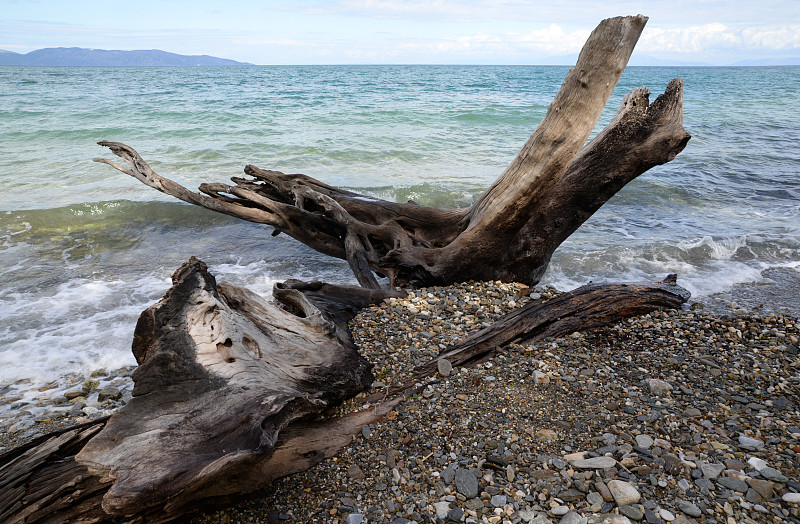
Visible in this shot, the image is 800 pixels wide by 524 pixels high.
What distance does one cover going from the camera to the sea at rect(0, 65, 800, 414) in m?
6.02

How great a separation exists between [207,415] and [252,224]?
7.08 metres

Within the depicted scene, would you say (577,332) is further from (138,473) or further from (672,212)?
(672,212)

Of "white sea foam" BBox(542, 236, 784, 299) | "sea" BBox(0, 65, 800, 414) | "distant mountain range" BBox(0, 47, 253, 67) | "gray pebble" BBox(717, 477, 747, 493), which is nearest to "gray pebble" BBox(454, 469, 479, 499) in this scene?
"gray pebble" BBox(717, 477, 747, 493)

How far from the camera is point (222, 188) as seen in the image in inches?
252

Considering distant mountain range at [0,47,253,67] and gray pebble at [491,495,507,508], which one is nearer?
gray pebble at [491,495,507,508]

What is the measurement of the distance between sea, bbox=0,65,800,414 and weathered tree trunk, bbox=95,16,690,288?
3.56 feet

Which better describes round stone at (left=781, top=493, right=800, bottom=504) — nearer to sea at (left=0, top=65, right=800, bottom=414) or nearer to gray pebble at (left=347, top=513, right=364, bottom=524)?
gray pebble at (left=347, top=513, right=364, bottom=524)

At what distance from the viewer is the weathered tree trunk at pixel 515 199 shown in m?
4.83

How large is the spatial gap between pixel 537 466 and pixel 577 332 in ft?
5.80

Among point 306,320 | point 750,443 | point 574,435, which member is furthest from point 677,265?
point 306,320

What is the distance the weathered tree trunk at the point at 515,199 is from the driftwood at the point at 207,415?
4.82 feet

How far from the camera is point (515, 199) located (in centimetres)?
533

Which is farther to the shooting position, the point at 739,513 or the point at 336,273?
the point at 336,273

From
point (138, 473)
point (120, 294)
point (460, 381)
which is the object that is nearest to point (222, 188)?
point (120, 294)
